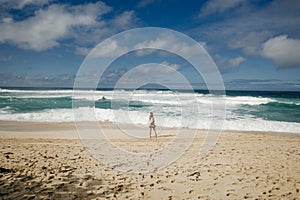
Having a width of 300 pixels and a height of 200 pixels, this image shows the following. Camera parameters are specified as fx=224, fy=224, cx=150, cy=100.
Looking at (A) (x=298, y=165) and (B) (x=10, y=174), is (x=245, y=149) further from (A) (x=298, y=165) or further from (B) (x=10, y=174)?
(B) (x=10, y=174)

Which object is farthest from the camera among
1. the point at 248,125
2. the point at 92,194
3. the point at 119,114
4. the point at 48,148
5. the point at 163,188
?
the point at 119,114

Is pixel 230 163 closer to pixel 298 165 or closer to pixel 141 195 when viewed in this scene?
pixel 298 165

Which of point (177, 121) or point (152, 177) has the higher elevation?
point (177, 121)

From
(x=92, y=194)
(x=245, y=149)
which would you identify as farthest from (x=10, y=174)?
(x=245, y=149)

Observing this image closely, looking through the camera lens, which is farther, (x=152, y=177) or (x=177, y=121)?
(x=177, y=121)

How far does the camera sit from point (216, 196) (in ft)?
16.0

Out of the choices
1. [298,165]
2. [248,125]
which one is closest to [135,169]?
[298,165]

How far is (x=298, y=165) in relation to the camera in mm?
7059

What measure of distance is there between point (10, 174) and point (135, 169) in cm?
324

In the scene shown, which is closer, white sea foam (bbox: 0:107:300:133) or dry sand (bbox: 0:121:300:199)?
dry sand (bbox: 0:121:300:199)

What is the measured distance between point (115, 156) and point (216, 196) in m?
4.16

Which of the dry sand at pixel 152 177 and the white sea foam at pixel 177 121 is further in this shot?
the white sea foam at pixel 177 121

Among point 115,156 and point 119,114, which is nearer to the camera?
point 115,156

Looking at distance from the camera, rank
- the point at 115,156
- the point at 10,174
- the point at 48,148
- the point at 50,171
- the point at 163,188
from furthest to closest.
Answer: the point at 48,148
the point at 115,156
the point at 50,171
the point at 10,174
the point at 163,188
